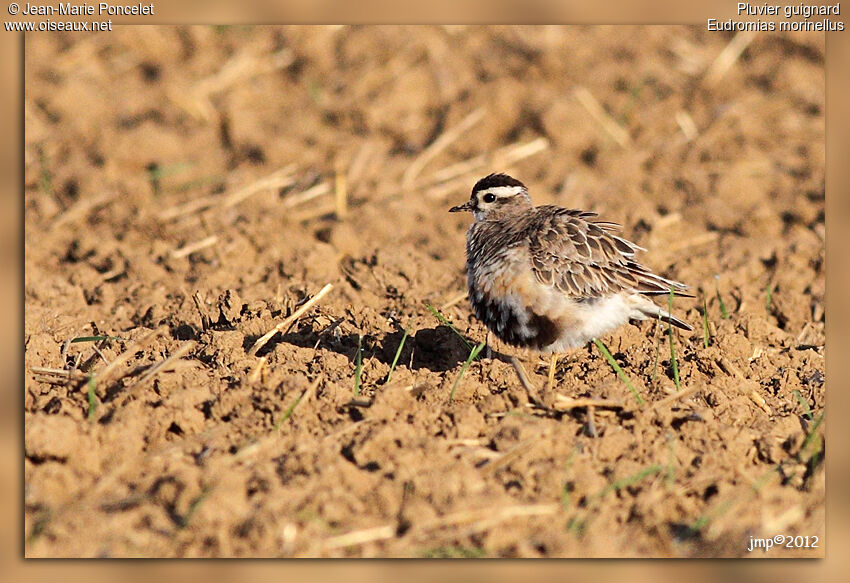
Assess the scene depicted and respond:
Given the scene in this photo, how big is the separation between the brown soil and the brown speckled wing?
1.52 feet

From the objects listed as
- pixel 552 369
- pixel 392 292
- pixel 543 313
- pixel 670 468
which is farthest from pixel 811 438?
pixel 392 292

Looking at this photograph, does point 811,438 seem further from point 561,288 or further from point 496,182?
point 496,182

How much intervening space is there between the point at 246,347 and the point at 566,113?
5.75 m

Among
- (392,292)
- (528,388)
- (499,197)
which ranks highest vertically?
(499,197)

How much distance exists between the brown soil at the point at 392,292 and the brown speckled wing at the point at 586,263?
46 centimetres

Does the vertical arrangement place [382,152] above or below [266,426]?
above

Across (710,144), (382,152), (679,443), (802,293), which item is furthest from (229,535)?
(710,144)

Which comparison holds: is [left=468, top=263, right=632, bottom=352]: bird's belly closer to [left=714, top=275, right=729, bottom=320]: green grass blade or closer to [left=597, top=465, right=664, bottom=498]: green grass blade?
[left=714, top=275, right=729, bottom=320]: green grass blade

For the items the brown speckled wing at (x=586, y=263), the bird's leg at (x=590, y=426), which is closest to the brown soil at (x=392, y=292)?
the bird's leg at (x=590, y=426)

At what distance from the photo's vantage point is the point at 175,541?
472cm

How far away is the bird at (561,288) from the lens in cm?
662

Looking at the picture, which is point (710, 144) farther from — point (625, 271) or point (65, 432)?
point (65, 432)

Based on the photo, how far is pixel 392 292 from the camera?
7891 millimetres

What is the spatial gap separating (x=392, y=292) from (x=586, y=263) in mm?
1757
